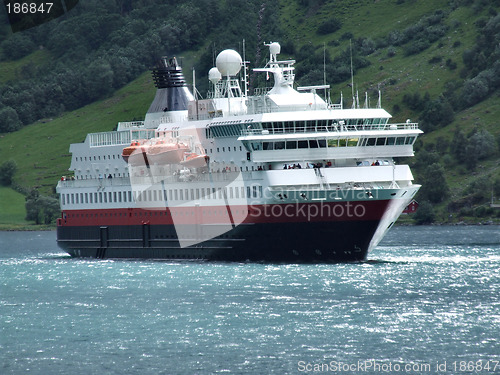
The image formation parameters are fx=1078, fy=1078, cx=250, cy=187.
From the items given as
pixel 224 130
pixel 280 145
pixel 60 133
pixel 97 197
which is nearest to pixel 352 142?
pixel 280 145

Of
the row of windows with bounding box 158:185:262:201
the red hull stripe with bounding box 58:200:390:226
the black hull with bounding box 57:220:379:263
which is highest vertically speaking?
the row of windows with bounding box 158:185:262:201

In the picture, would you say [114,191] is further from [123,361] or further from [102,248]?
[123,361]

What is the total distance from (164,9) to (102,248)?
123856 millimetres

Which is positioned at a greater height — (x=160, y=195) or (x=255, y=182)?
(x=255, y=182)

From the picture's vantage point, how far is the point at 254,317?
159 feet

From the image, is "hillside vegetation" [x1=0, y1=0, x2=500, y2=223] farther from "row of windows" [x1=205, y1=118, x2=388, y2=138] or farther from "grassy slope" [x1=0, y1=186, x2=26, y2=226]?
"row of windows" [x1=205, y1=118, x2=388, y2=138]

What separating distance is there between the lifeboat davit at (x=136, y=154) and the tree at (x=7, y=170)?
90759 millimetres

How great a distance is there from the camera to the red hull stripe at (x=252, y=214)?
209 feet

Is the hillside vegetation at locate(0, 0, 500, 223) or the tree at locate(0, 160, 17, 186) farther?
the tree at locate(0, 160, 17, 186)

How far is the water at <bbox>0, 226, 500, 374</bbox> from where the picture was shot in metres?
40.0

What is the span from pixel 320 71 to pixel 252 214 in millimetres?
96446

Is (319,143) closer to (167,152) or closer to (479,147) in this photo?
(167,152)

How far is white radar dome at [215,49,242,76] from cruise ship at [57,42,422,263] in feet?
0.30

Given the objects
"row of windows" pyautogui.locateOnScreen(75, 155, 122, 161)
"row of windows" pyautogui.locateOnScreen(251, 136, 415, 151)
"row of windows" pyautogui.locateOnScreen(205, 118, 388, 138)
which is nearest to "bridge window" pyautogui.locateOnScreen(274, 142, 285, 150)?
"row of windows" pyautogui.locateOnScreen(251, 136, 415, 151)
